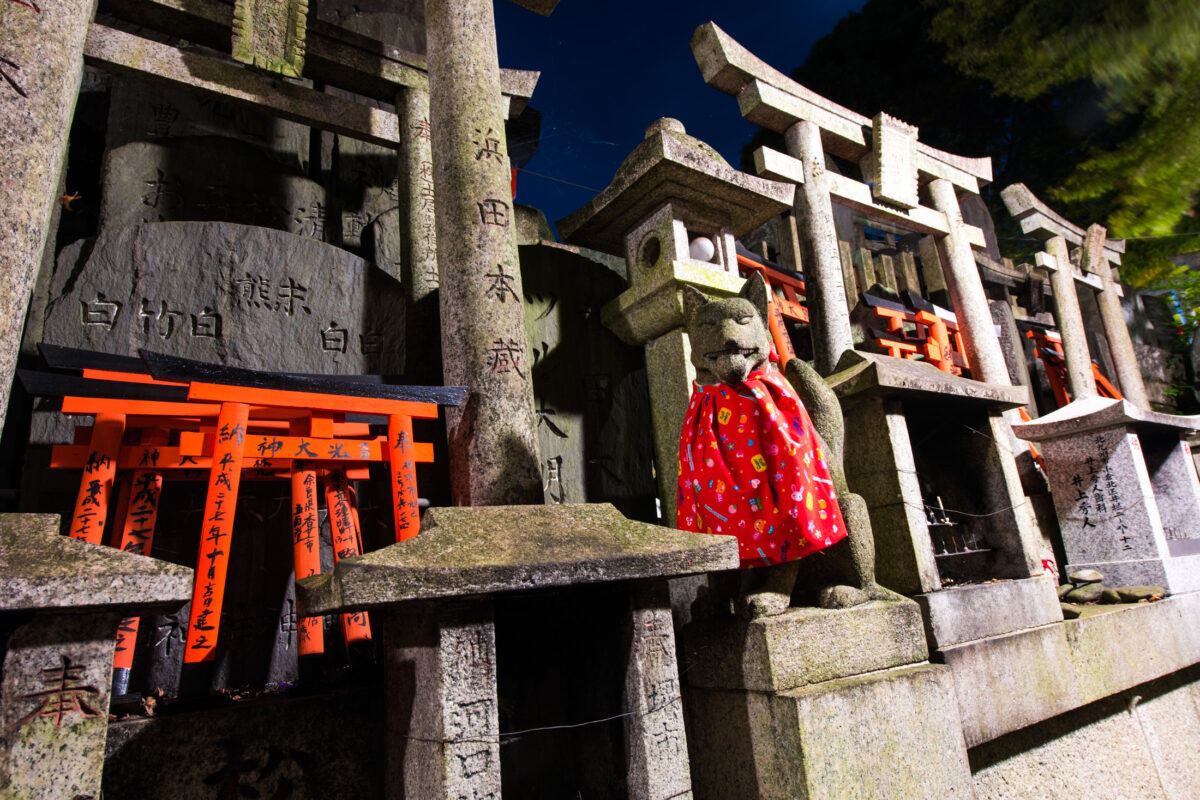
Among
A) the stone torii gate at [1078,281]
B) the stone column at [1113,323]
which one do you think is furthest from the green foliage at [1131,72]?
the stone column at [1113,323]

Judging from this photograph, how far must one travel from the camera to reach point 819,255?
6922 millimetres

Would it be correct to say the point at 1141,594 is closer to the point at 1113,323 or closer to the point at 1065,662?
the point at 1065,662

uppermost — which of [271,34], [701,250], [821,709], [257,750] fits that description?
[271,34]

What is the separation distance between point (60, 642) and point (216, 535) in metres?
0.96

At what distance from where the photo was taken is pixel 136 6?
461cm

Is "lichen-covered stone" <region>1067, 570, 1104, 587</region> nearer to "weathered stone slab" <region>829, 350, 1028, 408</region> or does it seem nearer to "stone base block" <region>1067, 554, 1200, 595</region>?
"stone base block" <region>1067, 554, 1200, 595</region>

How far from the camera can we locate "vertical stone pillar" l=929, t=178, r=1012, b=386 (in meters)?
8.16

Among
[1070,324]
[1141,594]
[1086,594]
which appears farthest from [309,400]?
[1070,324]

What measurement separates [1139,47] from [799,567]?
9.38 feet

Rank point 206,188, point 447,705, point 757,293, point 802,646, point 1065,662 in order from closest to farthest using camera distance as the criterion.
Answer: point 447,705 → point 802,646 → point 757,293 → point 1065,662 → point 206,188

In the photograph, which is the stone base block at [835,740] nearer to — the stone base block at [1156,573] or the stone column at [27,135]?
the stone column at [27,135]

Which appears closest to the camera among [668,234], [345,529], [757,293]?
[345,529]

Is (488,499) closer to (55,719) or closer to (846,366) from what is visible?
(55,719)

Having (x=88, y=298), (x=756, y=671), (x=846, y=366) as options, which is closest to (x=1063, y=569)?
(x=846, y=366)
